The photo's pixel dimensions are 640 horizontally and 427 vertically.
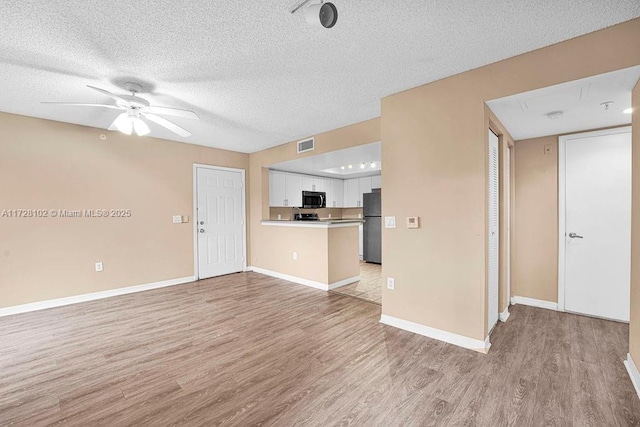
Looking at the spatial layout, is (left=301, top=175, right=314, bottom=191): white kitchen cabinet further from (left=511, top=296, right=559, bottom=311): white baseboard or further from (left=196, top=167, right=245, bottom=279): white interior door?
(left=511, top=296, right=559, bottom=311): white baseboard

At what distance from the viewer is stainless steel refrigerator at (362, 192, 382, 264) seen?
6400 millimetres

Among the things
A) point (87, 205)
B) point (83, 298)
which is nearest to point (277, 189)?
point (87, 205)

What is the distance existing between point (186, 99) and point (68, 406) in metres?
2.80

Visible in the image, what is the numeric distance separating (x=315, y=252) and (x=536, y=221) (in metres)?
3.12

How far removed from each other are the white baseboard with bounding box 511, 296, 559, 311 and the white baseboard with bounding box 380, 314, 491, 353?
1638mm

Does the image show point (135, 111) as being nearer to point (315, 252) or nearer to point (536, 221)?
point (315, 252)

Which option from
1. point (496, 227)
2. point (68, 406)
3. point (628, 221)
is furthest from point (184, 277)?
point (628, 221)

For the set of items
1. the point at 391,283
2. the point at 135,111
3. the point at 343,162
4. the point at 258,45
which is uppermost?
the point at 258,45

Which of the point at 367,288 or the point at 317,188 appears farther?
the point at 317,188

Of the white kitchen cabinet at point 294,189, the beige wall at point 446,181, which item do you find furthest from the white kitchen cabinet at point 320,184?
the beige wall at point 446,181

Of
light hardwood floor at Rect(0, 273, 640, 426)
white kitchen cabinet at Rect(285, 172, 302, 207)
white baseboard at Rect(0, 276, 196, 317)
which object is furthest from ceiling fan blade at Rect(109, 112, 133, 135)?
white kitchen cabinet at Rect(285, 172, 302, 207)

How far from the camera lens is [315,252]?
4445 millimetres

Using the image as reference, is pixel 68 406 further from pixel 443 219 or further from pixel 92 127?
pixel 92 127

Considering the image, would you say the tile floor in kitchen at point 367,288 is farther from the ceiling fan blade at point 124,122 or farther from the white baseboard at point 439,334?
the ceiling fan blade at point 124,122
